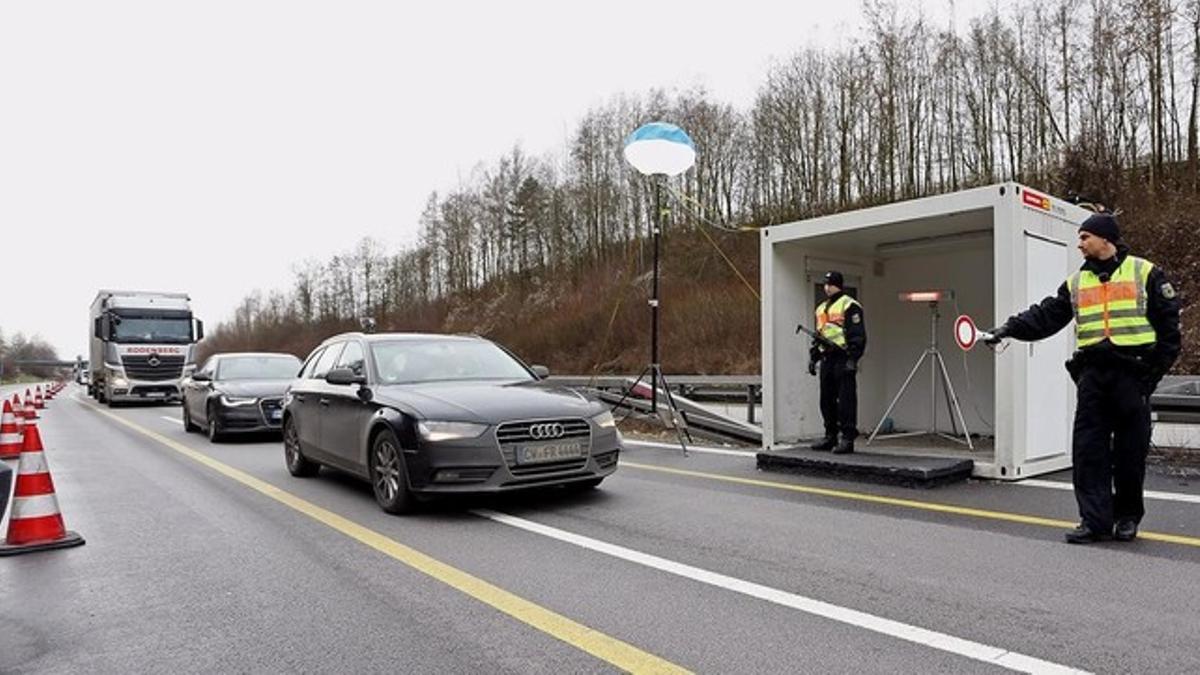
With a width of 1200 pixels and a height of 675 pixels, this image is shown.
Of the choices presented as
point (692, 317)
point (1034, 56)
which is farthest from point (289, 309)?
point (1034, 56)

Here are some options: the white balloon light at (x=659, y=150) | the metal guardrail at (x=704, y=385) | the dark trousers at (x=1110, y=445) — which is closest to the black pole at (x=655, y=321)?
the white balloon light at (x=659, y=150)

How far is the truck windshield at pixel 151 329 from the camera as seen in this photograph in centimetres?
2452

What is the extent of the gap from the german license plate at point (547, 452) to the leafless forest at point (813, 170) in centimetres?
741

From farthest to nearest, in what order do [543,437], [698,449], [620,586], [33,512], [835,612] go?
[698,449], [543,437], [33,512], [620,586], [835,612]

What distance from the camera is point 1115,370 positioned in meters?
5.04

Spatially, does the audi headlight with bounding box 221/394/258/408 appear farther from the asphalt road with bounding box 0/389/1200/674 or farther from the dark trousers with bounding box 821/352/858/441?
the dark trousers with bounding box 821/352/858/441

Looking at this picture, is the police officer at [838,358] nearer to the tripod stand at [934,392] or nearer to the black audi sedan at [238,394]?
the tripod stand at [934,392]

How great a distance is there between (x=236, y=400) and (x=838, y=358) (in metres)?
9.20

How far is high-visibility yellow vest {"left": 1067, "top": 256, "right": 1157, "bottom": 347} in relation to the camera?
4.96 m

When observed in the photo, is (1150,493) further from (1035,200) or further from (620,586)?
(620,586)

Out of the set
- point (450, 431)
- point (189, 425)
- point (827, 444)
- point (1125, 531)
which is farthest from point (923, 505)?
point (189, 425)

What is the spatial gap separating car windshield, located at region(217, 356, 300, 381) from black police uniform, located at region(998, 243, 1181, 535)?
12.2 meters

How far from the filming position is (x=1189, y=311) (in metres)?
17.9

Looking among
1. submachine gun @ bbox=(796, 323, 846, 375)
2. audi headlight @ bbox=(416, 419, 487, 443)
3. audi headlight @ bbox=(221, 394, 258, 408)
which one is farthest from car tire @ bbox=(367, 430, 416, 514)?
audi headlight @ bbox=(221, 394, 258, 408)
